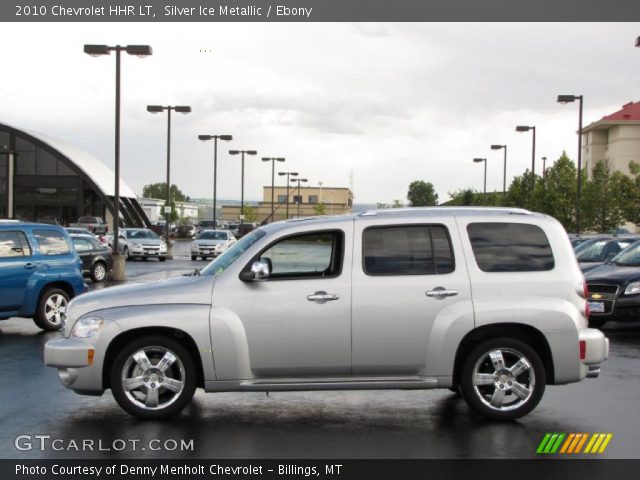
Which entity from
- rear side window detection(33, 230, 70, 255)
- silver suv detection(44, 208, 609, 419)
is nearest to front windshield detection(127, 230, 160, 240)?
rear side window detection(33, 230, 70, 255)

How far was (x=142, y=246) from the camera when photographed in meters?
38.7

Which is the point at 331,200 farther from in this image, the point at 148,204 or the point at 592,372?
the point at 592,372

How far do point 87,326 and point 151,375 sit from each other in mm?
745

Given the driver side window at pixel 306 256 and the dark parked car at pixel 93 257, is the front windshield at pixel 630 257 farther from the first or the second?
the dark parked car at pixel 93 257

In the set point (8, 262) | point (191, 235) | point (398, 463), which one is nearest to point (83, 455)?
point (398, 463)

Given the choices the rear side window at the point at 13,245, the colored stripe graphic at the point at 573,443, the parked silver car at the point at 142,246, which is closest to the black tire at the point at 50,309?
the rear side window at the point at 13,245

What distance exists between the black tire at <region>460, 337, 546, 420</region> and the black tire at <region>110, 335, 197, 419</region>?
8.40ft

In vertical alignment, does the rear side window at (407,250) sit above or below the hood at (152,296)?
above

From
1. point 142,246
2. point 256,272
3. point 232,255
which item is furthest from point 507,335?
point 142,246

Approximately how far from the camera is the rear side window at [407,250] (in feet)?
25.1

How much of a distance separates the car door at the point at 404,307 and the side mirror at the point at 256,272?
835 mm

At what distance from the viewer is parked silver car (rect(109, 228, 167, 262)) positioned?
38719 millimetres

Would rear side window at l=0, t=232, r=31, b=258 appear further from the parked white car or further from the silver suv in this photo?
the parked white car

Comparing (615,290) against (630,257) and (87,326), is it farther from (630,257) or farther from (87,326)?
(87,326)
